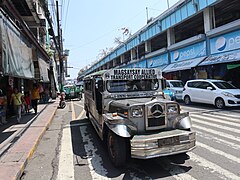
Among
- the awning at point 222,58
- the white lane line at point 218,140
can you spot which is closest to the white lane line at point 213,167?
the white lane line at point 218,140

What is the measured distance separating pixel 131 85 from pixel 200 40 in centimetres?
1654

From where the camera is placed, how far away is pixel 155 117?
→ 512 centimetres

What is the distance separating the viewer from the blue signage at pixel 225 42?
55.3 feet

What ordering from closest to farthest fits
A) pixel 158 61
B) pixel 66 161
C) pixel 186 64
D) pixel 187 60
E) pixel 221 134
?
pixel 66 161 < pixel 221 134 < pixel 186 64 < pixel 187 60 < pixel 158 61

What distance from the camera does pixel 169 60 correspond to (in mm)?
27266

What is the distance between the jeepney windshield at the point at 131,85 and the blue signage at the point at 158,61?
21589 millimetres

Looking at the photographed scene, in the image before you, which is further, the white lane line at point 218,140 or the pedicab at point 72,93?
the pedicab at point 72,93

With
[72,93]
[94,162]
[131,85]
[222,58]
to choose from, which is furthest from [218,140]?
[72,93]

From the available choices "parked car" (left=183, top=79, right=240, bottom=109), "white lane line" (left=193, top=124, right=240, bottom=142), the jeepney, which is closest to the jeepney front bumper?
the jeepney

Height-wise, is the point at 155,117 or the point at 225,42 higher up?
the point at 225,42

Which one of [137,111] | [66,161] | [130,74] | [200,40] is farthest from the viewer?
[200,40]

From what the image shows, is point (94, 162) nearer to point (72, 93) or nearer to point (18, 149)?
point (18, 149)

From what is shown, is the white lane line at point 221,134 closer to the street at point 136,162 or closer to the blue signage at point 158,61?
the street at point 136,162

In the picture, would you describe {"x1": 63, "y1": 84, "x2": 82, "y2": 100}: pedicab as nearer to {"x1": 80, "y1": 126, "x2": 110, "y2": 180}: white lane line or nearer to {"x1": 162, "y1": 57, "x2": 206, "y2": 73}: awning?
{"x1": 162, "y1": 57, "x2": 206, "y2": 73}: awning
